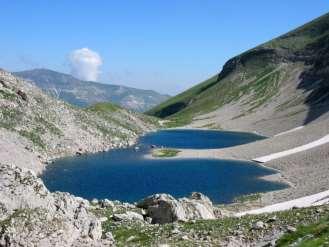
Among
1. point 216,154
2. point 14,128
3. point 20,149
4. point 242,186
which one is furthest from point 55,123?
point 242,186

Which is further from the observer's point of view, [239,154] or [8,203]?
[239,154]

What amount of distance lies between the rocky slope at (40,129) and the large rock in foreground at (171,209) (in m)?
58.3

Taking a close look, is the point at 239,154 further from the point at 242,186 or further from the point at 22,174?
the point at 22,174

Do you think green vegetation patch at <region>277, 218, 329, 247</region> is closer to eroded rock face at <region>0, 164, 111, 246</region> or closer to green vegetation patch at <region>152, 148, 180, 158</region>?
eroded rock face at <region>0, 164, 111, 246</region>

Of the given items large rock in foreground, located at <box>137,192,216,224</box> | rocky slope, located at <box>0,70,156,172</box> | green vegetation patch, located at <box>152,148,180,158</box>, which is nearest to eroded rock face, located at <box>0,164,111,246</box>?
large rock in foreground, located at <box>137,192,216,224</box>

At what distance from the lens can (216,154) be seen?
136m

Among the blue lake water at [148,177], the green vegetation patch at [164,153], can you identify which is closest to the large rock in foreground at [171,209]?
the blue lake water at [148,177]

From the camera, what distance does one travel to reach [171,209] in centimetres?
4066

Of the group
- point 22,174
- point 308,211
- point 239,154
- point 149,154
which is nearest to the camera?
point 22,174

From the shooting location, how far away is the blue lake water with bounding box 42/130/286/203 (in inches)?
3465

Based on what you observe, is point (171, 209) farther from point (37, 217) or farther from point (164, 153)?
point (164, 153)

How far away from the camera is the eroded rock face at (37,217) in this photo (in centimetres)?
2830

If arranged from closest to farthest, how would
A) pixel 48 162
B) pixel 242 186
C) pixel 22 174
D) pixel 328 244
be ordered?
pixel 328 244
pixel 22 174
pixel 242 186
pixel 48 162

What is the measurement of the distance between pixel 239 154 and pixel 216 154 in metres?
6.28
